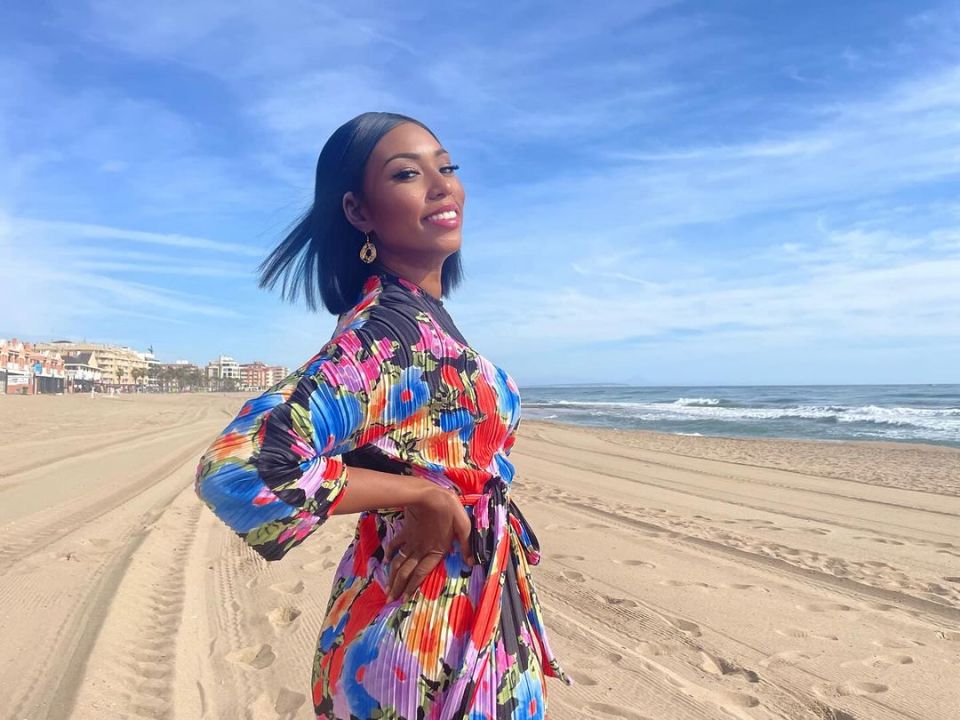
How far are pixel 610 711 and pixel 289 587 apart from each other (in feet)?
8.01

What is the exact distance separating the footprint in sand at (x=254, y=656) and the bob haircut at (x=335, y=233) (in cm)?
263

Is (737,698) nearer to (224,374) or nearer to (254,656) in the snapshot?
(254,656)

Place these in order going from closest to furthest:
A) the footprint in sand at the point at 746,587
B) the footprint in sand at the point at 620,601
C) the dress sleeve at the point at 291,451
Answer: the dress sleeve at the point at 291,451 → the footprint in sand at the point at 620,601 → the footprint in sand at the point at 746,587

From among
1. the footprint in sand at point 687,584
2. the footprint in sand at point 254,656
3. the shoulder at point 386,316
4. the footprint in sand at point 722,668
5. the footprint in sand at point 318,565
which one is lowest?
the footprint in sand at point 722,668

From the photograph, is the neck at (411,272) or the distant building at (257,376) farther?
A: the distant building at (257,376)

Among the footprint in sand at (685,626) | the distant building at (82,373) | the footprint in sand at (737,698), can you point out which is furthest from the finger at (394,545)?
the distant building at (82,373)

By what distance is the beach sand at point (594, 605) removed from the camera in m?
3.16

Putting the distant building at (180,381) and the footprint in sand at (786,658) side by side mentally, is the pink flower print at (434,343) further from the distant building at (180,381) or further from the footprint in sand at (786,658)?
the distant building at (180,381)

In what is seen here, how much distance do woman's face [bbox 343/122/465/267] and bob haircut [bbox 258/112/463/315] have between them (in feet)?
0.09

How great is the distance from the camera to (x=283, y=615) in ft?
13.4

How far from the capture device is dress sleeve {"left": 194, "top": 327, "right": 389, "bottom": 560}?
0.92 meters

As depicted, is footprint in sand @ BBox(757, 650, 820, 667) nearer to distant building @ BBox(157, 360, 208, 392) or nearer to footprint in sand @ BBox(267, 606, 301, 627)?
footprint in sand @ BBox(267, 606, 301, 627)

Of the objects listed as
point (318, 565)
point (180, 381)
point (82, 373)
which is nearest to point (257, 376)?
point (180, 381)

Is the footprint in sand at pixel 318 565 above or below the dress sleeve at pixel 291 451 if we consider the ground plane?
below
